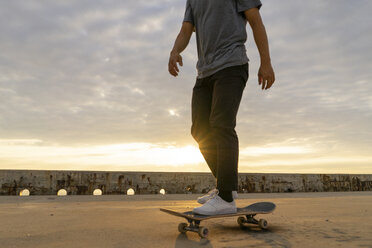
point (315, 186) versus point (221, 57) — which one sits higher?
point (221, 57)

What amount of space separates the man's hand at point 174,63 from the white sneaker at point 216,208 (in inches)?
45.2

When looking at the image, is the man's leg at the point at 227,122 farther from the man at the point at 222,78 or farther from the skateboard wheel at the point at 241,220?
the skateboard wheel at the point at 241,220

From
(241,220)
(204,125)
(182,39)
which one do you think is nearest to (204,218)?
(241,220)

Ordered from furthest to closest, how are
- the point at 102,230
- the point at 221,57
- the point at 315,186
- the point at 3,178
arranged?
the point at 315,186
the point at 3,178
the point at 221,57
the point at 102,230

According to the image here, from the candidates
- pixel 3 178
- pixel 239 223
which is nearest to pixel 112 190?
pixel 3 178

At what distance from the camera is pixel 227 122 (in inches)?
86.8

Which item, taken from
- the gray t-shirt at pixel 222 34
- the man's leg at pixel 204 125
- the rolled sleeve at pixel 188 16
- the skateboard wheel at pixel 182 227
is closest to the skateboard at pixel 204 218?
the skateboard wheel at pixel 182 227

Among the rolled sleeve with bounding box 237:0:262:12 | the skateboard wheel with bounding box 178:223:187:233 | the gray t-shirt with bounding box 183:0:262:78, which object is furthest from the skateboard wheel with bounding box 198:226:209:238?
the rolled sleeve with bounding box 237:0:262:12

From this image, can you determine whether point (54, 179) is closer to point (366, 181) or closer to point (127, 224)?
point (127, 224)

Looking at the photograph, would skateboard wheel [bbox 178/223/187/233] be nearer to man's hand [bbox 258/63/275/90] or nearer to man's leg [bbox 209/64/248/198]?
man's leg [bbox 209/64/248/198]

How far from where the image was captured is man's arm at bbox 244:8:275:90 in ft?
7.87

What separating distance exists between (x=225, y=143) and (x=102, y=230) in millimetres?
1032

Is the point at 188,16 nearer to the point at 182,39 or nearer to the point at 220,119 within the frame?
the point at 182,39

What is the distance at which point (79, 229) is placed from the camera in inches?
79.8
